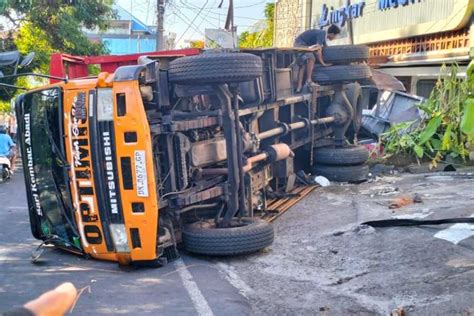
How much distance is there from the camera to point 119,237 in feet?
19.6

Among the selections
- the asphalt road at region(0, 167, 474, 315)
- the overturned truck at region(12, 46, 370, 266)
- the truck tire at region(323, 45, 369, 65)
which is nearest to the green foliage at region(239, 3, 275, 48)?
the truck tire at region(323, 45, 369, 65)

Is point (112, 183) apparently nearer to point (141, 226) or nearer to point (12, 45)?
point (141, 226)

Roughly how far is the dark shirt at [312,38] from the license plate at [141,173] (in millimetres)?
5405

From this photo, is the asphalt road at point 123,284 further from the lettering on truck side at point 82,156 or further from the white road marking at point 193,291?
the lettering on truck side at point 82,156

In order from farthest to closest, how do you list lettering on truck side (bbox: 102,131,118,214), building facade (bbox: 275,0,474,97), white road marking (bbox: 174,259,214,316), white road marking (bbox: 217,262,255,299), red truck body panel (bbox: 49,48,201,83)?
building facade (bbox: 275,0,474,97), red truck body panel (bbox: 49,48,201,83), lettering on truck side (bbox: 102,131,118,214), white road marking (bbox: 217,262,255,299), white road marking (bbox: 174,259,214,316)

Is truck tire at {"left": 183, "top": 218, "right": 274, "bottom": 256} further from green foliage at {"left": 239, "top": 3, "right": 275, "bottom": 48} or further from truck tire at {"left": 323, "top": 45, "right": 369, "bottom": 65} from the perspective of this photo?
green foliage at {"left": 239, "top": 3, "right": 275, "bottom": 48}

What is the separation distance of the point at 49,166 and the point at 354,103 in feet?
19.8

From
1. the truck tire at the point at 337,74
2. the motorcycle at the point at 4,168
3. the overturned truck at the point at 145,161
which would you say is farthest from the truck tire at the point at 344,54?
the motorcycle at the point at 4,168

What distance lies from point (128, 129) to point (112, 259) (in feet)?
4.39

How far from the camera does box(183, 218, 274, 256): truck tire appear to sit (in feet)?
20.1

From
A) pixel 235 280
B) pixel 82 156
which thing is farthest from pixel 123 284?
pixel 82 156

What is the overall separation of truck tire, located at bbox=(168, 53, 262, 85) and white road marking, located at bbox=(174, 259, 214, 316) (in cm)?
180

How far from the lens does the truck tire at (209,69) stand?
19.9ft

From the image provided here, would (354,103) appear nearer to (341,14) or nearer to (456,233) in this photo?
(456,233)
